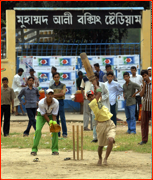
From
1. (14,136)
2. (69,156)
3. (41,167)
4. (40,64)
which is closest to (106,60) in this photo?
(40,64)

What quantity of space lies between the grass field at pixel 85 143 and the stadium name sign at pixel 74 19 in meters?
6.58

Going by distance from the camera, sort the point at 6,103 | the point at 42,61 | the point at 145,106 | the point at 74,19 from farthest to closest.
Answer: the point at 74,19 → the point at 42,61 → the point at 6,103 → the point at 145,106

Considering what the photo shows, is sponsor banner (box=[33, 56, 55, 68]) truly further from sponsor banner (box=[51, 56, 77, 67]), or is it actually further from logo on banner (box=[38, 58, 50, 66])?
sponsor banner (box=[51, 56, 77, 67])

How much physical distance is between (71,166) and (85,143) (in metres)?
2.69

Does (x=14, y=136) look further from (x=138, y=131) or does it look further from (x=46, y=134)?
(x=138, y=131)

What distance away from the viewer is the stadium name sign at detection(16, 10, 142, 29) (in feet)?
55.1

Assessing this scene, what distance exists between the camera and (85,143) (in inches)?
393

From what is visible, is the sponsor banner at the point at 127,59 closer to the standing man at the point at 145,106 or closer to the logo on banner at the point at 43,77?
the logo on banner at the point at 43,77

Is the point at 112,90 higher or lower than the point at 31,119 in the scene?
higher

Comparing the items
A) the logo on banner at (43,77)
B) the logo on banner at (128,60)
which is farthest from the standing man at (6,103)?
the logo on banner at (128,60)

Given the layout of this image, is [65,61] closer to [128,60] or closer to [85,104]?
[128,60]

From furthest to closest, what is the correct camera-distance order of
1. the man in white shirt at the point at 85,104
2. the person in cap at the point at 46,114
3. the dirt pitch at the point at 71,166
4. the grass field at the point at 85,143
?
the man in white shirt at the point at 85,104 → the grass field at the point at 85,143 → the person in cap at the point at 46,114 → the dirt pitch at the point at 71,166

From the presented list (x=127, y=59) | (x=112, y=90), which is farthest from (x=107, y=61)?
(x=112, y=90)

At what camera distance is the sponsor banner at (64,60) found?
16.8 meters
